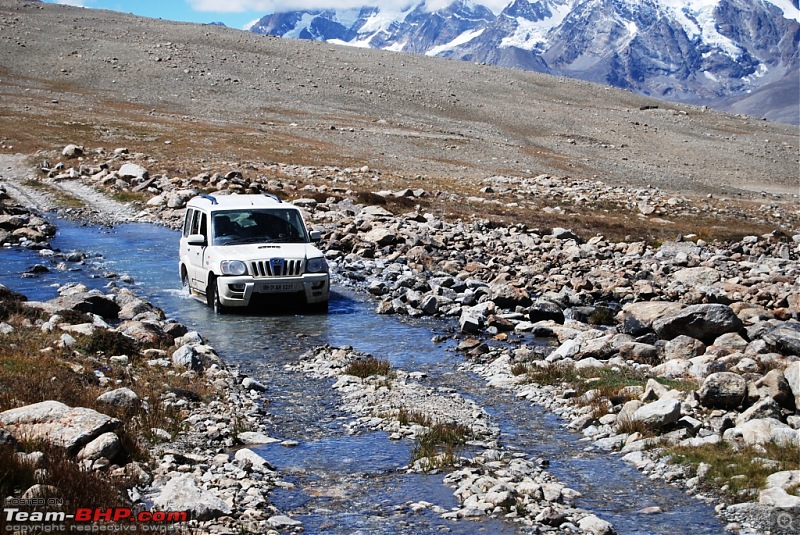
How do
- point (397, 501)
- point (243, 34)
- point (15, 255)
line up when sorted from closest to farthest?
point (397, 501), point (15, 255), point (243, 34)

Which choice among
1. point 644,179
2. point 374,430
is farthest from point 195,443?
point 644,179

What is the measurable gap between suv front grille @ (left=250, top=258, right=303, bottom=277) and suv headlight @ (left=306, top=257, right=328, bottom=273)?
0.57 ft

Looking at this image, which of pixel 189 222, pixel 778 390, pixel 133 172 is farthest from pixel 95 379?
pixel 133 172

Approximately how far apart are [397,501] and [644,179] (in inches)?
2155

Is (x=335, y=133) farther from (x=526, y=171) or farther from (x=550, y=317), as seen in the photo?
(x=550, y=317)

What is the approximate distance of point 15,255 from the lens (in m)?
24.4

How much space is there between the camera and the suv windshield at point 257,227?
18594mm

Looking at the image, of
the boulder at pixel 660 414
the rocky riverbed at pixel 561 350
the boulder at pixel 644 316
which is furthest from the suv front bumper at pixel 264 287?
the boulder at pixel 660 414

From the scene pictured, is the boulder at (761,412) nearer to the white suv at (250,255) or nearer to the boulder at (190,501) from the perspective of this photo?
the boulder at (190,501)

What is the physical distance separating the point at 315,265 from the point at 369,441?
27.5 ft

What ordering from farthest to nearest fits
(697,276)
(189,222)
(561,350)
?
(697,276)
(189,222)
(561,350)

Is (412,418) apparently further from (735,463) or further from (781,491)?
(781,491)

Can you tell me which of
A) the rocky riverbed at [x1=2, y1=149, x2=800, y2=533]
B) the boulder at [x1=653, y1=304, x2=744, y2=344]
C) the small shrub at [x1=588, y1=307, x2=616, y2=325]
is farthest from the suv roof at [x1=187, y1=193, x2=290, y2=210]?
the boulder at [x1=653, y1=304, x2=744, y2=344]

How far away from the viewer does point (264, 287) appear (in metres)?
17.7
